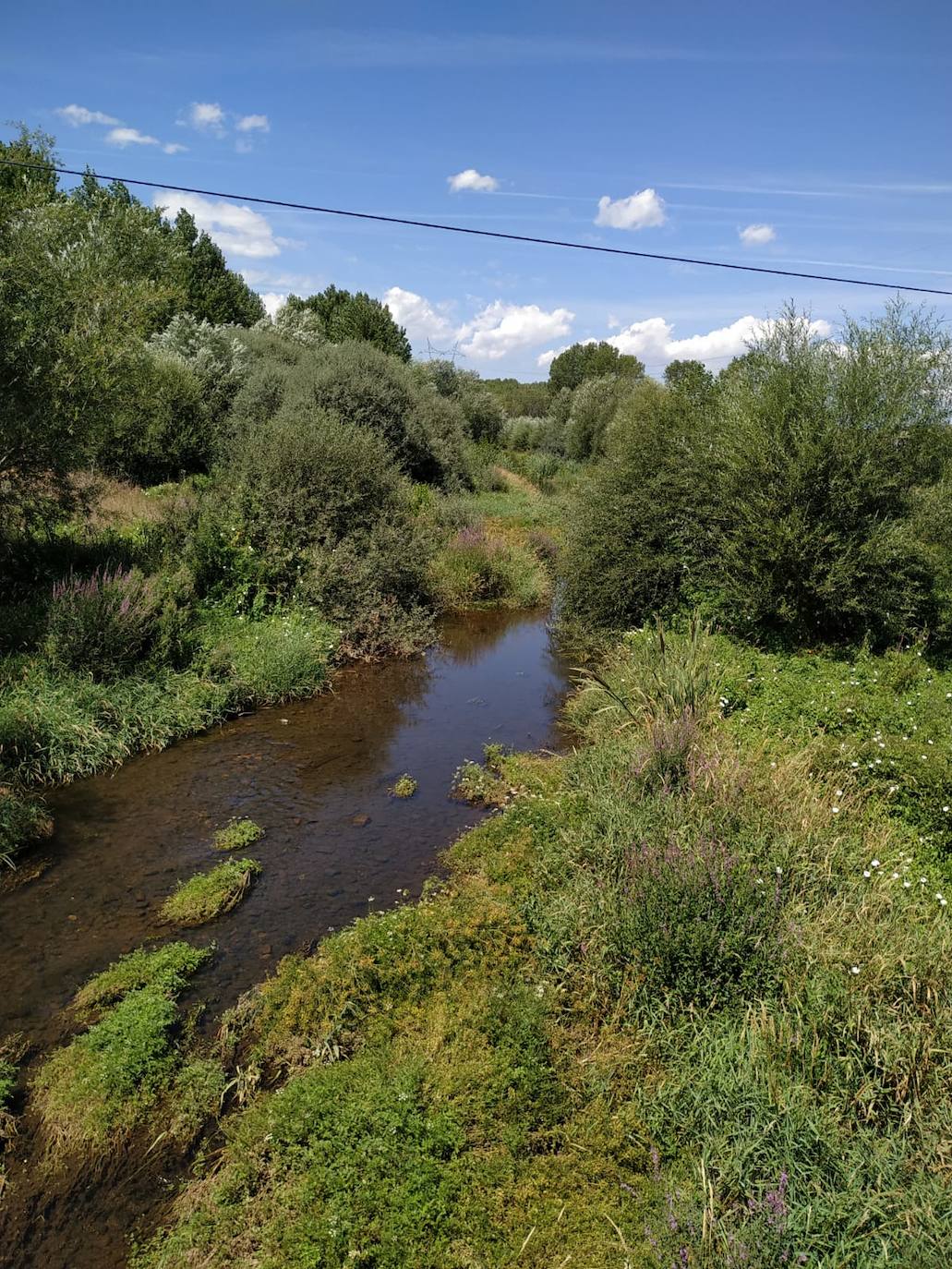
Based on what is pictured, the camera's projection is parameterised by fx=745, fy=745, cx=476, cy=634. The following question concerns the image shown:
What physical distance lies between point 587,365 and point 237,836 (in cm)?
5618

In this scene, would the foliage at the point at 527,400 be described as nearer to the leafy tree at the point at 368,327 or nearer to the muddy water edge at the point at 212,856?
the leafy tree at the point at 368,327

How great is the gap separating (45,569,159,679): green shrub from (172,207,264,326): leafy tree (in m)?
26.0

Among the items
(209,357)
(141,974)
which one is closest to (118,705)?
(141,974)

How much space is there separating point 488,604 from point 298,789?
32.7 ft

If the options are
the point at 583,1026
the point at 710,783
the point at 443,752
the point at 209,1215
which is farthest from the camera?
the point at 443,752

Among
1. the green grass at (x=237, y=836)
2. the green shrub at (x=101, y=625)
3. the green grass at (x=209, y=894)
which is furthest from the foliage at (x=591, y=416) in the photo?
the green grass at (x=209, y=894)

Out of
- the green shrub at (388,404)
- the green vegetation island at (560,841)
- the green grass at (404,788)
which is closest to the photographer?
the green vegetation island at (560,841)

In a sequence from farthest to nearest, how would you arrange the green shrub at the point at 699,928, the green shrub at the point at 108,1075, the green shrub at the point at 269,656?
the green shrub at the point at 269,656
the green shrub at the point at 699,928
the green shrub at the point at 108,1075

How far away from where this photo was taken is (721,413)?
11039mm

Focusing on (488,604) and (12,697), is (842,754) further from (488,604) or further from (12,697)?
(488,604)

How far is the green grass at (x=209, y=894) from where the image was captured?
19.7 ft

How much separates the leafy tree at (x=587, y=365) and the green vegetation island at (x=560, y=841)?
42983 mm

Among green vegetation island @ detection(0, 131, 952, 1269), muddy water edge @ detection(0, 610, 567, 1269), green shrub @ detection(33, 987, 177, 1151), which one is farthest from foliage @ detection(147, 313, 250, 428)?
green shrub @ detection(33, 987, 177, 1151)

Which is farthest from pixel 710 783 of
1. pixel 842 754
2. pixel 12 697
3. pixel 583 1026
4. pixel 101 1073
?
pixel 12 697
